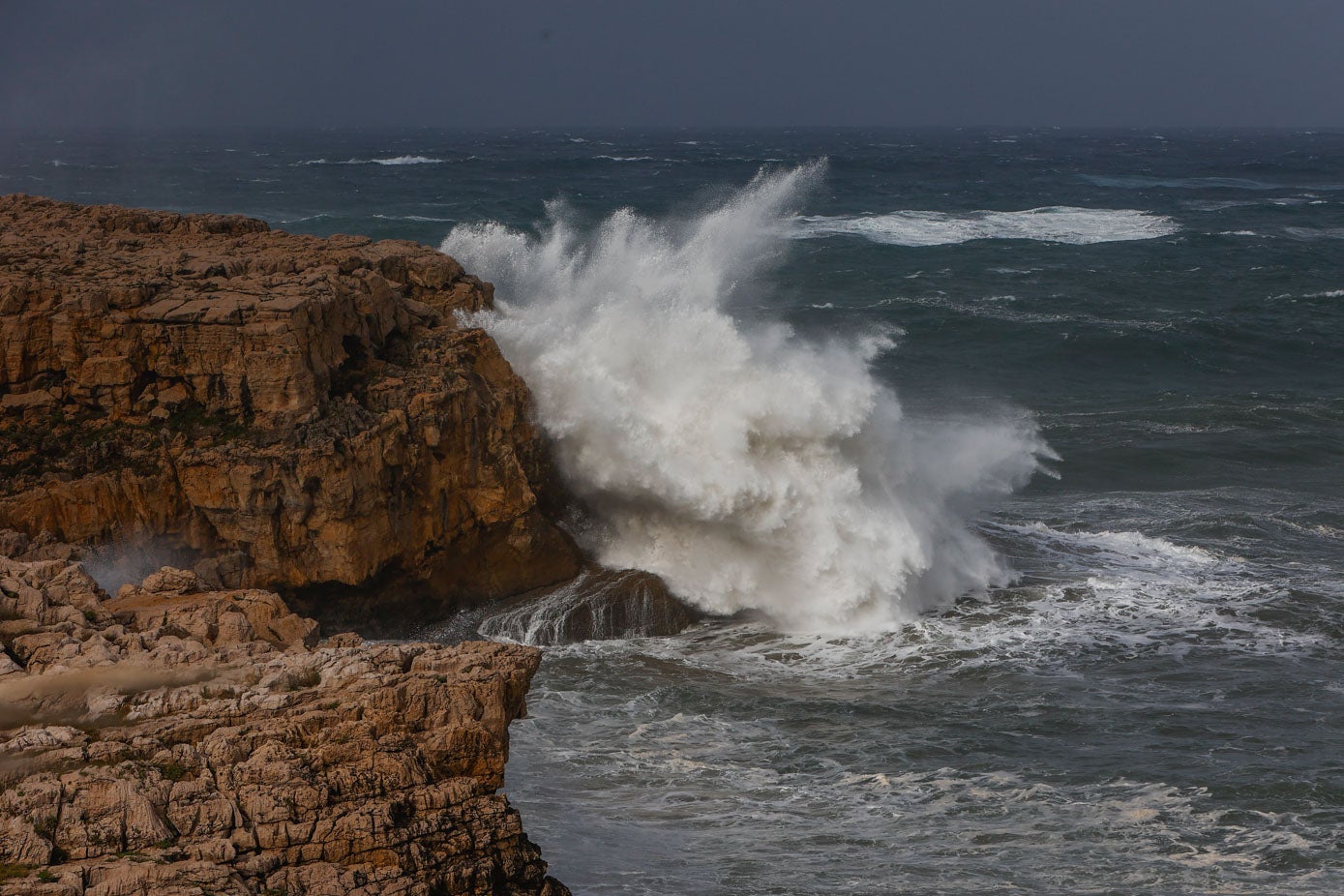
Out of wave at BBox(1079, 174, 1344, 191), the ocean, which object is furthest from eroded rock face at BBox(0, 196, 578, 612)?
wave at BBox(1079, 174, 1344, 191)

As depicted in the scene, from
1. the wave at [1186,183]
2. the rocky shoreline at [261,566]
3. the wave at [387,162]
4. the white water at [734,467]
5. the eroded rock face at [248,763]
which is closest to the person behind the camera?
the eroded rock face at [248,763]

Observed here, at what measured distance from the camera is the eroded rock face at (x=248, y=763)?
6195mm

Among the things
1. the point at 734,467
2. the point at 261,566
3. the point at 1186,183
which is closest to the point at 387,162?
the point at 1186,183

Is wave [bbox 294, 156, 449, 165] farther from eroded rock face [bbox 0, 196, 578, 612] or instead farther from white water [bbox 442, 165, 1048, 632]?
eroded rock face [bbox 0, 196, 578, 612]

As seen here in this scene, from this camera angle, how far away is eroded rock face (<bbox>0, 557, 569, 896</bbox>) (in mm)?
6195

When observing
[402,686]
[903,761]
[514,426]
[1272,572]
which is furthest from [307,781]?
[1272,572]

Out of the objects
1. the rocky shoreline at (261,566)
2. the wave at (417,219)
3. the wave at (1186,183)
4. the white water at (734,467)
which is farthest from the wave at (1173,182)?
the rocky shoreline at (261,566)

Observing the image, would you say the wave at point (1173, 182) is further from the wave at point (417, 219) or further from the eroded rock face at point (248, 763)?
the eroded rock face at point (248, 763)

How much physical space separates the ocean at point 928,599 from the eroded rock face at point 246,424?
1.78 m

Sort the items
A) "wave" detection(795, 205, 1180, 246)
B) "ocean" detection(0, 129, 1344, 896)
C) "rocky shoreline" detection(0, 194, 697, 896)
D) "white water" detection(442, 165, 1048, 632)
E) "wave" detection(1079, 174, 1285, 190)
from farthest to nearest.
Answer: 1. "wave" detection(1079, 174, 1285, 190)
2. "wave" detection(795, 205, 1180, 246)
3. "white water" detection(442, 165, 1048, 632)
4. "ocean" detection(0, 129, 1344, 896)
5. "rocky shoreline" detection(0, 194, 697, 896)

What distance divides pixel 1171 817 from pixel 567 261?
13229 mm

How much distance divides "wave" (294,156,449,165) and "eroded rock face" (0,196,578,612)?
75.2 meters

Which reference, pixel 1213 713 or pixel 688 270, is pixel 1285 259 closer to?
pixel 688 270

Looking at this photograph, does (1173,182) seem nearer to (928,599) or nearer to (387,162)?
(387,162)
